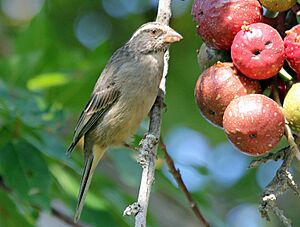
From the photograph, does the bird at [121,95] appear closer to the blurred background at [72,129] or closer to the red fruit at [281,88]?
the blurred background at [72,129]

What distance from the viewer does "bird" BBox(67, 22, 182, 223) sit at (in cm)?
448

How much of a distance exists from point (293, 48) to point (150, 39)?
204 centimetres

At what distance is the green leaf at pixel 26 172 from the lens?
3811 mm

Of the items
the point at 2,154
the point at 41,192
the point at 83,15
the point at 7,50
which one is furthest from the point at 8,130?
the point at 7,50

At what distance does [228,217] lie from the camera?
687 centimetres

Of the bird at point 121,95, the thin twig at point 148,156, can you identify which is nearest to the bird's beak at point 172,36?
the bird at point 121,95

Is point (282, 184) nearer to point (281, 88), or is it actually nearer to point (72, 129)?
point (281, 88)

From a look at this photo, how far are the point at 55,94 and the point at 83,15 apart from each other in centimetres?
154

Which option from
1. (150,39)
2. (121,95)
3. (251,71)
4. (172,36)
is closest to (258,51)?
(251,71)

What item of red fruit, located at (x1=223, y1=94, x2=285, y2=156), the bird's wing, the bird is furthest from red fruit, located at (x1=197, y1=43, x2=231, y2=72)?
the bird's wing

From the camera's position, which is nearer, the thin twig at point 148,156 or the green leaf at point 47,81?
the thin twig at point 148,156

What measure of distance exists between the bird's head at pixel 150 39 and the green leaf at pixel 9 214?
50.3 inches

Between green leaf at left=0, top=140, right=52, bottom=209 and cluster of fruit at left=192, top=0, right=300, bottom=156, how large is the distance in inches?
54.2

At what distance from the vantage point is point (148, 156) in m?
2.84
